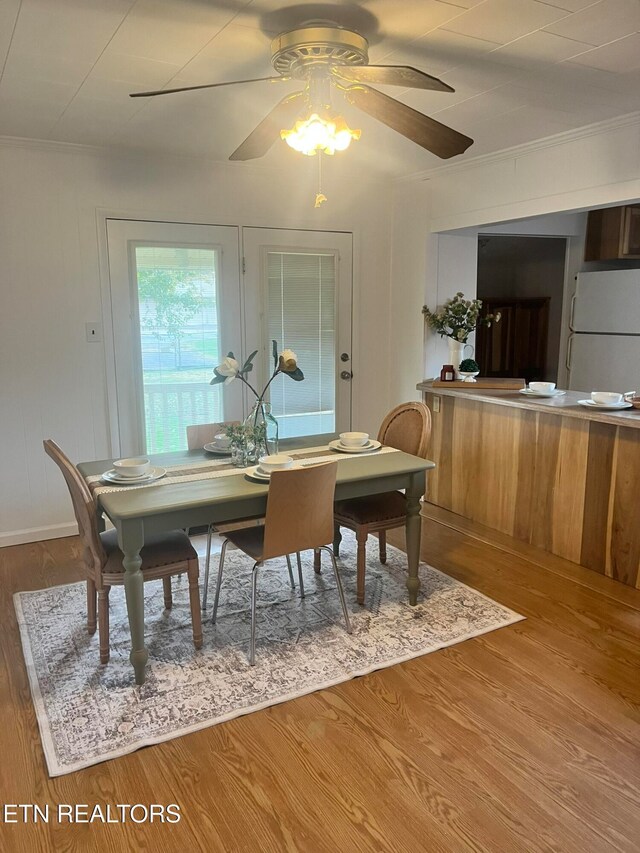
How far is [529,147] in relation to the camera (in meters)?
3.71

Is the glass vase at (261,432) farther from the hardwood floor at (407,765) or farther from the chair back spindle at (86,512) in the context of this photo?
the hardwood floor at (407,765)

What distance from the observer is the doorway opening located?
6.10 metres

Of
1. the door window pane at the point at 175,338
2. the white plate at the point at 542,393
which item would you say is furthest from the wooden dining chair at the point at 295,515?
the white plate at the point at 542,393

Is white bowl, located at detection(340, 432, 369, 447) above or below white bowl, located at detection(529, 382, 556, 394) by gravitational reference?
below

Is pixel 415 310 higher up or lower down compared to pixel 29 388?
higher up

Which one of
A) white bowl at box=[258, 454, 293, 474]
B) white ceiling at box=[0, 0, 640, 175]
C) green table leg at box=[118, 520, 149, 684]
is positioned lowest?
green table leg at box=[118, 520, 149, 684]

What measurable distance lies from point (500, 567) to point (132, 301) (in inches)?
108

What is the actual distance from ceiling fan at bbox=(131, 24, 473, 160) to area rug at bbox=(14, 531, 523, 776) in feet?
6.64

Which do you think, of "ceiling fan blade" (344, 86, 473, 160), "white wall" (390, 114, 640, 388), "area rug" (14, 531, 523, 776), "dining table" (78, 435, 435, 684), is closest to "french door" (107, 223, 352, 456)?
"white wall" (390, 114, 640, 388)

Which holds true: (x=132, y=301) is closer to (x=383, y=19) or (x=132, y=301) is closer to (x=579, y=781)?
(x=383, y=19)

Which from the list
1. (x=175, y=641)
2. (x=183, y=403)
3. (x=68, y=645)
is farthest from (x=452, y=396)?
(x=68, y=645)

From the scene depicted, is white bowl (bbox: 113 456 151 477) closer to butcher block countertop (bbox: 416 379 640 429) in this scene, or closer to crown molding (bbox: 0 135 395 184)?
crown molding (bbox: 0 135 395 184)

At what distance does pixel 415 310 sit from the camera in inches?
185

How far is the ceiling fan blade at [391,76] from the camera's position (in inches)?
79.4
